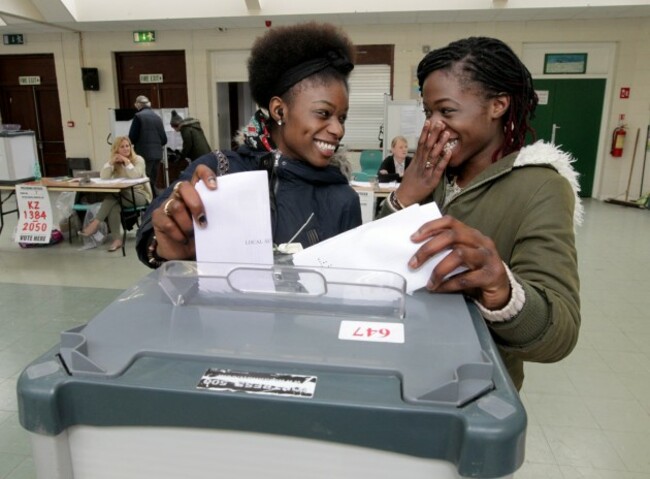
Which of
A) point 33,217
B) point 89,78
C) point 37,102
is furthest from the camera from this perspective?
point 37,102

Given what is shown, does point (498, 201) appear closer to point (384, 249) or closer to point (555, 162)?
point (555, 162)

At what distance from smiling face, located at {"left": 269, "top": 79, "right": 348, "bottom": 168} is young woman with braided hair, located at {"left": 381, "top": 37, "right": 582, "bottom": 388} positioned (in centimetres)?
20

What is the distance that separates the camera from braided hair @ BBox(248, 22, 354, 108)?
1152mm

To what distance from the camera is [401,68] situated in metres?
7.94

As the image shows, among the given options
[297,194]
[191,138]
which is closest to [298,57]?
[297,194]

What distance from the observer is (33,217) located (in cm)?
496

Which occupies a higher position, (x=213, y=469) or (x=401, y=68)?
(x=401, y=68)

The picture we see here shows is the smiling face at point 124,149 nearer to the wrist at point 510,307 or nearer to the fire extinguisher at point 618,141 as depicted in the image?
the wrist at point 510,307

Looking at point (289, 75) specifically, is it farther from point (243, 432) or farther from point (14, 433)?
point (14, 433)

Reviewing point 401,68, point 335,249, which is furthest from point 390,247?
point 401,68

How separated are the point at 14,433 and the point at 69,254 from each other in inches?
123

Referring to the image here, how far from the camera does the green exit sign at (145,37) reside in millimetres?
8273

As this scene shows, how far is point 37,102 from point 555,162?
33.1 ft

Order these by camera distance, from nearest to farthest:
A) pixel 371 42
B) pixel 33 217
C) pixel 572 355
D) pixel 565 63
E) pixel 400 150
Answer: pixel 572 355 < pixel 33 217 < pixel 400 150 < pixel 565 63 < pixel 371 42
